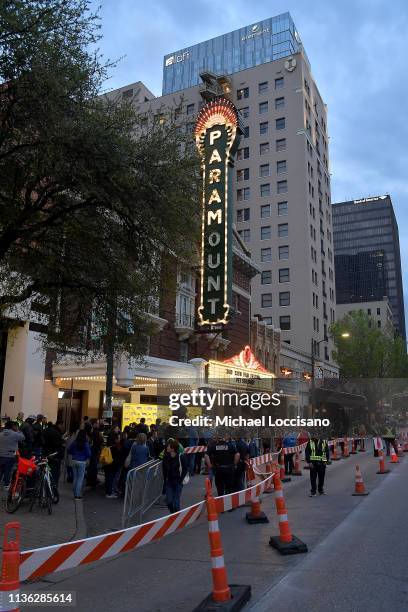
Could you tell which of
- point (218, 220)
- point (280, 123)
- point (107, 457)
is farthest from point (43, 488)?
point (280, 123)

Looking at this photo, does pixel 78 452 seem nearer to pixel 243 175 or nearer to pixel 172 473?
pixel 172 473

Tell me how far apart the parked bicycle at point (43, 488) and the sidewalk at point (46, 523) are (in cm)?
16

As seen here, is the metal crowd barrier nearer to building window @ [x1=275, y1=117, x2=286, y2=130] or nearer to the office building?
the office building

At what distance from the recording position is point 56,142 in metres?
10.3

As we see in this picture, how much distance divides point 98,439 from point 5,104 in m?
8.95

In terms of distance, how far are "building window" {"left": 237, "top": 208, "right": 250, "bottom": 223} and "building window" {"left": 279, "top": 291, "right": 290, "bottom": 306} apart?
10.8 m

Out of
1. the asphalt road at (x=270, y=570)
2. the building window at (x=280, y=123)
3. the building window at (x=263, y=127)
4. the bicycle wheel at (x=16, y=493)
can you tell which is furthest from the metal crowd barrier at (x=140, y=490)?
the building window at (x=263, y=127)

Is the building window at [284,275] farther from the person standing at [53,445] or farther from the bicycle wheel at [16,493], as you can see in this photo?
the bicycle wheel at [16,493]

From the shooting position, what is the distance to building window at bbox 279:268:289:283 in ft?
204

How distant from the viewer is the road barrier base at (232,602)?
205 inches

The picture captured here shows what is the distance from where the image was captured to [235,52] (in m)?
95.2

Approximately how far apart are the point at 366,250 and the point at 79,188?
582 ft

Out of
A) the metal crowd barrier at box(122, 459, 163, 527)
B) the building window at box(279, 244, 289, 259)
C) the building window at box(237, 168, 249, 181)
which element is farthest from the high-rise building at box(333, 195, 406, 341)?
the metal crowd barrier at box(122, 459, 163, 527)

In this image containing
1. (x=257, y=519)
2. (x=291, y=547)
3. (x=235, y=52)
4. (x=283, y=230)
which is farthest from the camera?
(x=235, y=52)
